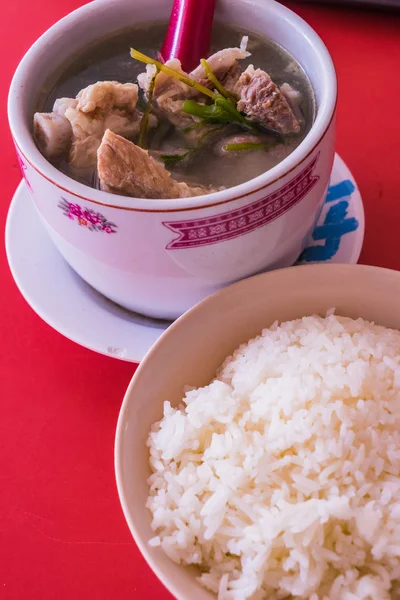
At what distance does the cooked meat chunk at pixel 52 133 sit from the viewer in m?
1.02

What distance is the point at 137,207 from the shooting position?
2.97 ft

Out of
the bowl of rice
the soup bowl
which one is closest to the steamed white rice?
the bowl of rice

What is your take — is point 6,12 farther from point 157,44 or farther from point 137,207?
point 137,207

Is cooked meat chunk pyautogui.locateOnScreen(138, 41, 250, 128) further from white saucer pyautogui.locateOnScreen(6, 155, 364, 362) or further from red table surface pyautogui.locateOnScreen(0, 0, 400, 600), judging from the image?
red table surface pyautogui.locateOnScreen(0, 0, 400, 600)

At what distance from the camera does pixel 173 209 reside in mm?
905

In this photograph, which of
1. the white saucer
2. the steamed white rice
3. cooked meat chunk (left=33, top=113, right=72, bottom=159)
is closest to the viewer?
the steamed white rice

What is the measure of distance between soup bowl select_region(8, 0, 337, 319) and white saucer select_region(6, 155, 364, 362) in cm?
4

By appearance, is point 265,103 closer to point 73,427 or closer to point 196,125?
point 196,125

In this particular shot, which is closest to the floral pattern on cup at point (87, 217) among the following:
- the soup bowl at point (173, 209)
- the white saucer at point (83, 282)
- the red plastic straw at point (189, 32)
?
the soup bowl at point (173, 209)

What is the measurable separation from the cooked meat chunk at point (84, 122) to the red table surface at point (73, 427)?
1.35ft

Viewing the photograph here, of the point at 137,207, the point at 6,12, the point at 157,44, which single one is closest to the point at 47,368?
the point at 137,207

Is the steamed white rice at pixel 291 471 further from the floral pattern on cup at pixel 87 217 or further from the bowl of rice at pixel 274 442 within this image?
the floral pattern on cup at pixel 87 217

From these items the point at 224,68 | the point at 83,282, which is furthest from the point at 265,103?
the point at 83,282

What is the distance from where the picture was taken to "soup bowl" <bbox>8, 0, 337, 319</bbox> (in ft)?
3.03
